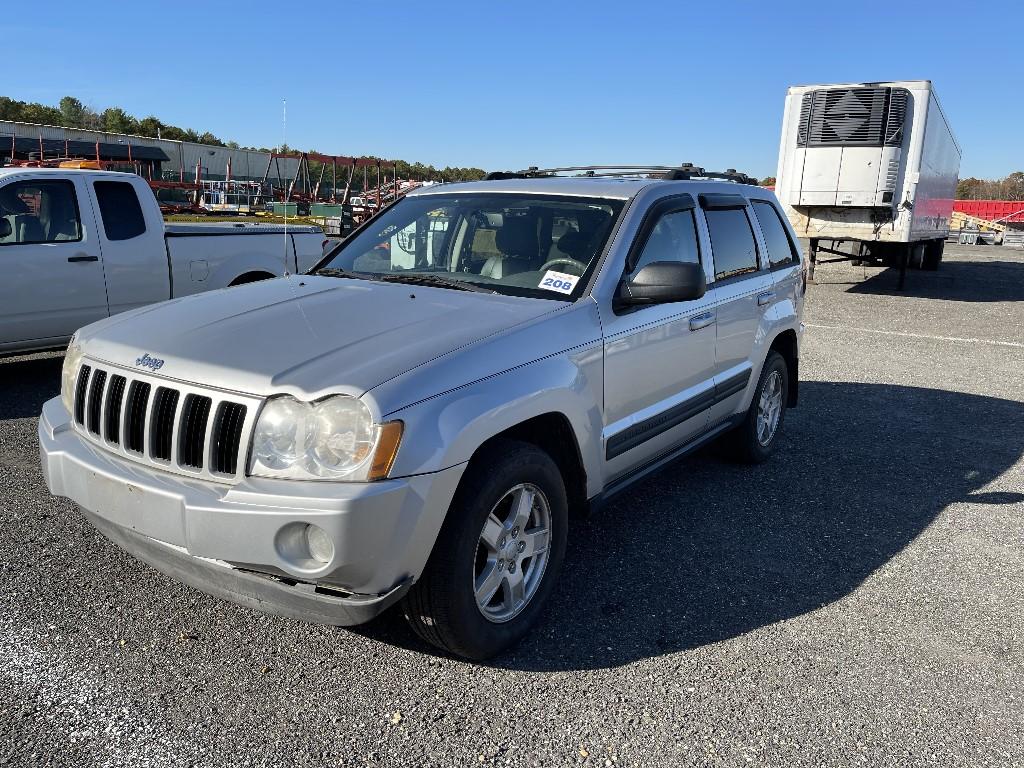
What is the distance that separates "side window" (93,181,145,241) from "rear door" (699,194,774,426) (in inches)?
209

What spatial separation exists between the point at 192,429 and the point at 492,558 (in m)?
1.17

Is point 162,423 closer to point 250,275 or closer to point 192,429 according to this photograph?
point 192,429

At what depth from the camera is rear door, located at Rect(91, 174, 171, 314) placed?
728cm

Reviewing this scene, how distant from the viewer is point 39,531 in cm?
409

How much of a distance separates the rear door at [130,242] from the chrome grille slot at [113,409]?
480cm

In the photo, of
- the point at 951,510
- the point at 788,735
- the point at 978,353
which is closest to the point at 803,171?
the point at 978,353

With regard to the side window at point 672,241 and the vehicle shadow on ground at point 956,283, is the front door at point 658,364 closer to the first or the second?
the side window at point 672,241

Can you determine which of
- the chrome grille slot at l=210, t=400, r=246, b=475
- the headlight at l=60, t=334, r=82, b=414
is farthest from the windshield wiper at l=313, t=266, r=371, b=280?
the chrome grille slot at l=210, t=400, r=246, b=475

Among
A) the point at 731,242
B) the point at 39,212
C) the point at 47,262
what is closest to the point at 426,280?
the point at 731,242

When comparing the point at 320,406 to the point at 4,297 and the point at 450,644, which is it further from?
the point at 4,297

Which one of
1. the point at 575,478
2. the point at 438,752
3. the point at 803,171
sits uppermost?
the point at 803,171

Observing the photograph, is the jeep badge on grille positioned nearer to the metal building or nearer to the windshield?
the windshield

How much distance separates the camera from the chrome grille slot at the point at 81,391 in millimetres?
3154

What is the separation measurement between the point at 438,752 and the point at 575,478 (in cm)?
130
